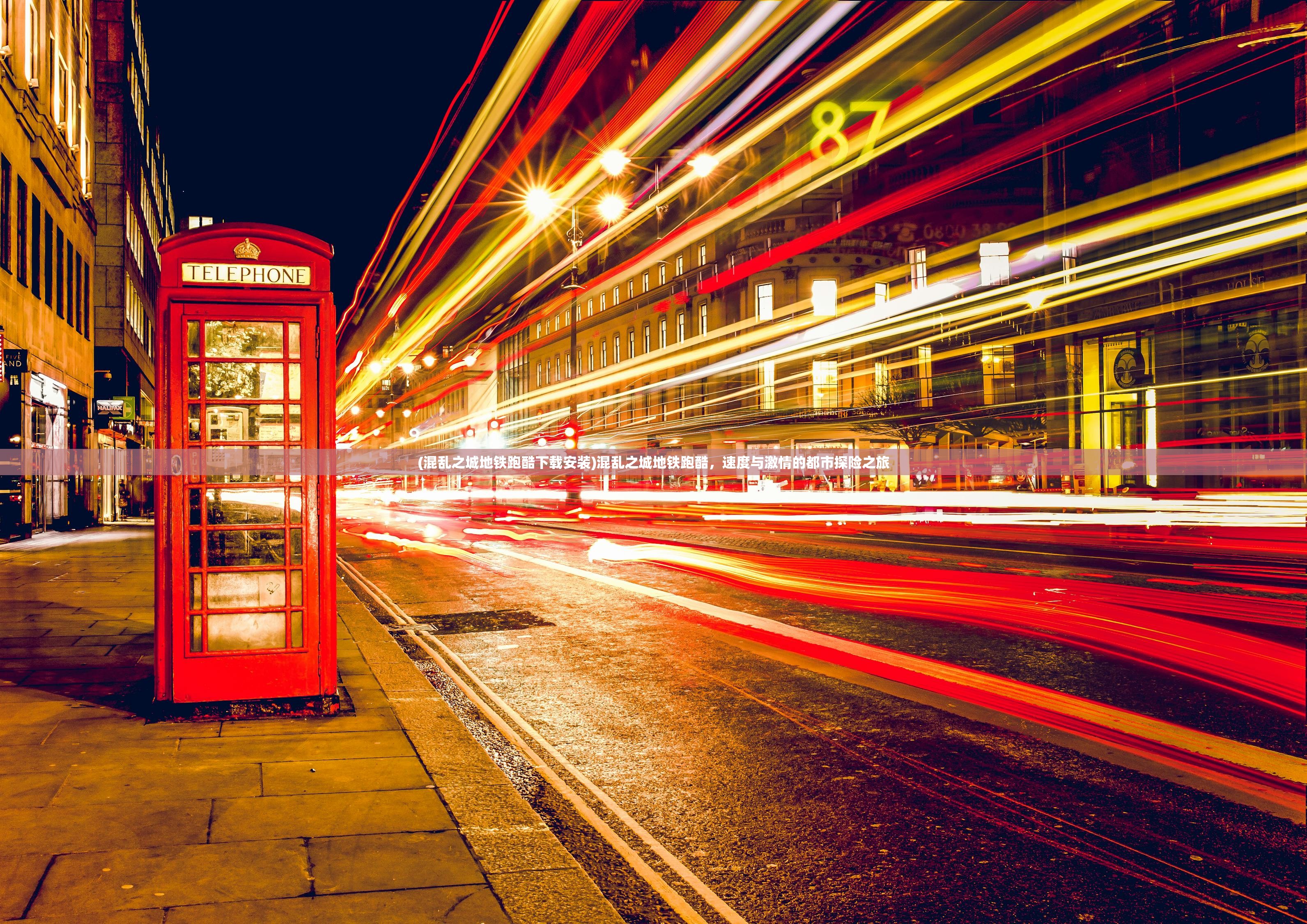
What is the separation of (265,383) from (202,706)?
6.80 feet

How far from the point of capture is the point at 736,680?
7.25 metres

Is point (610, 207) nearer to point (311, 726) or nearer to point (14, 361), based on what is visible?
point (14, 361)

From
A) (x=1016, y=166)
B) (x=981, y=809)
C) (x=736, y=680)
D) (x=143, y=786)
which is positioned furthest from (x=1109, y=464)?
(x=143, y=786)

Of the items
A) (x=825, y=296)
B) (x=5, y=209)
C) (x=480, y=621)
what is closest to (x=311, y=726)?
(x=480, y=621)

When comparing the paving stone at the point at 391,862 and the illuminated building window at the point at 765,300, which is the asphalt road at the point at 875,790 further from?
the illuminated building window at the point at 765,300

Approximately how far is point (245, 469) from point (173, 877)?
303 cm

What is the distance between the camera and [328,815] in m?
4.18

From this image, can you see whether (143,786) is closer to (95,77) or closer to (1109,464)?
(1109,464)

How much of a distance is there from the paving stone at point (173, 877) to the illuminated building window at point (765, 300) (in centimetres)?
4834

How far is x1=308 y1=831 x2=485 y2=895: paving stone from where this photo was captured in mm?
3479

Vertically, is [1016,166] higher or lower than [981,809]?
higher

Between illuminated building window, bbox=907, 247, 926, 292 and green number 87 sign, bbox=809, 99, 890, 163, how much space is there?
4986 mm

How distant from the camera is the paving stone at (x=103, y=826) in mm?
3783

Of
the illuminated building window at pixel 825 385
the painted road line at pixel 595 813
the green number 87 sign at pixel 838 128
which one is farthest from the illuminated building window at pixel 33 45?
the illuminated building window at pixel 825 385
